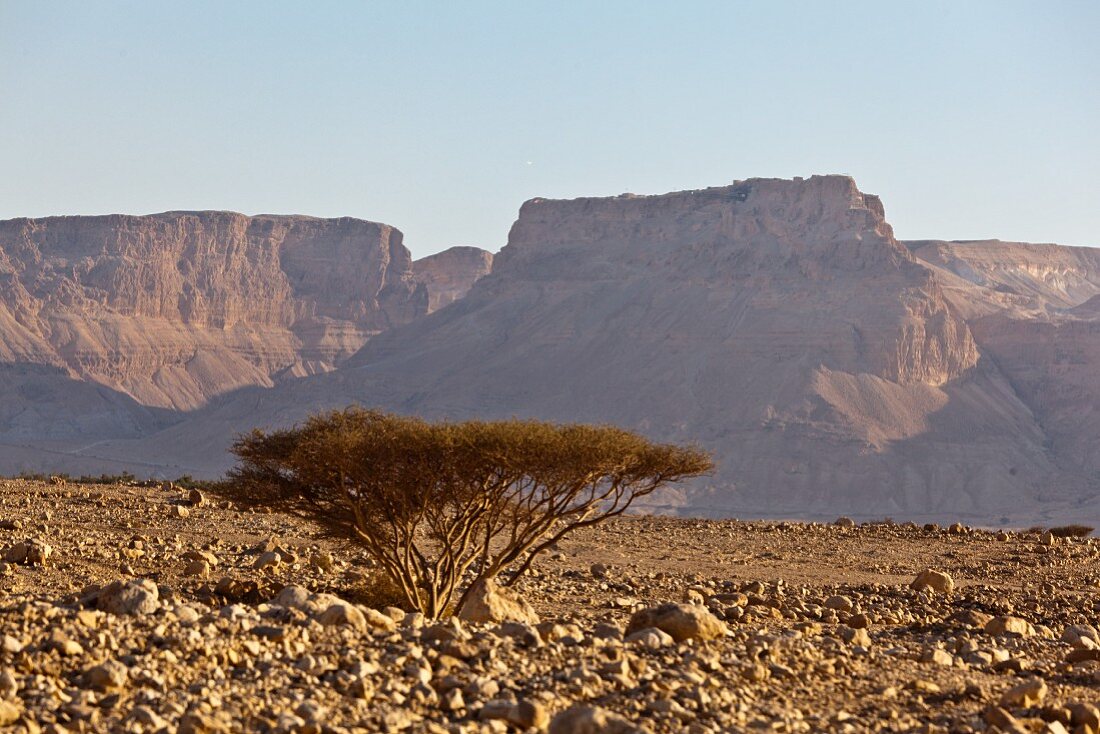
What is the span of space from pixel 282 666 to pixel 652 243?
151m

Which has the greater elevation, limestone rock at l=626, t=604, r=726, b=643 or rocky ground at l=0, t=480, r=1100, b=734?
limestone rock at l=626, t=604, r=726, b=643

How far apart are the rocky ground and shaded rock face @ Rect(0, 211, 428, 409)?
145650 millimetres

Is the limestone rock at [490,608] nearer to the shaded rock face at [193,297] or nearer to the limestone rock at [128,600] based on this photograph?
the limestone rock at [128,600]

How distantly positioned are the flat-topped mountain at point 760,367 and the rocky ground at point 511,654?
275 ft

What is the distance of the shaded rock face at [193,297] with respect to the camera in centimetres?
15950

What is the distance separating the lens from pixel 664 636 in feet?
34.7

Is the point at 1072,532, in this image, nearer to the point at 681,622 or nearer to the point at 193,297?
the point at 681,622

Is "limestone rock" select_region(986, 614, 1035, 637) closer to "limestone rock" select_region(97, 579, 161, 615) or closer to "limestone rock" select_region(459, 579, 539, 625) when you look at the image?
"limestone rock" select_region(459, 579, 539, 625)

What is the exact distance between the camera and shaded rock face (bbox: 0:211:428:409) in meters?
160

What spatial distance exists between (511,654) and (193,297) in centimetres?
17198

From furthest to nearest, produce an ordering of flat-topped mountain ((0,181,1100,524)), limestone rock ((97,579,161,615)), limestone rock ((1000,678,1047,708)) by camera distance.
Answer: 1. flat-topped mountain ((0,181,1100,524))
2. limestone rock ((1000,678,1047,708))
3. limestone rock ((97,579,161,615))

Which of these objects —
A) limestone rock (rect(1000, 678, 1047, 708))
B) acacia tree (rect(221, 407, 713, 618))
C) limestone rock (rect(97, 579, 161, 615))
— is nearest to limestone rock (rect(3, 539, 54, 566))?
acacia tree (rect(221, 407, 713, 618))

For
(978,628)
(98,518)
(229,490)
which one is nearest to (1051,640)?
(978,628)

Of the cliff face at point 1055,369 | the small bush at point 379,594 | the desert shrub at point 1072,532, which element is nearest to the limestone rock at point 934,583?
the small bush at point 379,594
